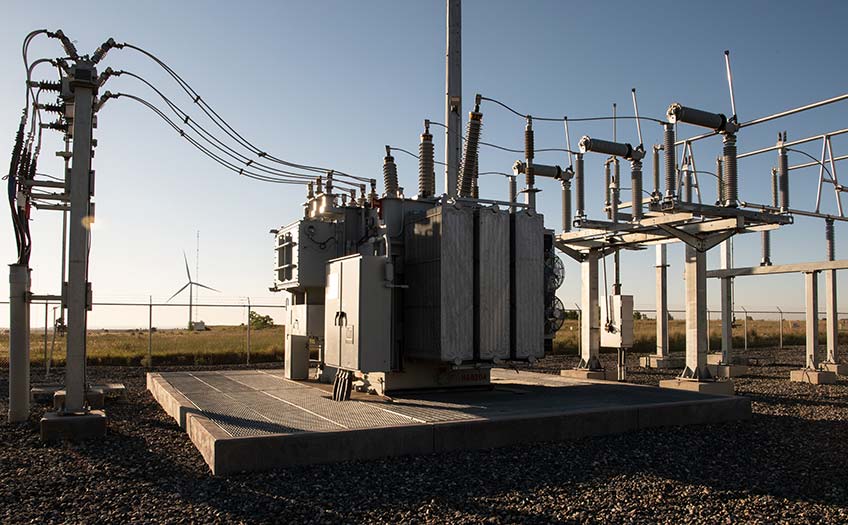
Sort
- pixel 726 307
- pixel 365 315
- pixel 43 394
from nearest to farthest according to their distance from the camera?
pixel 365 315 → pixel 43 394 → pixel 726 307

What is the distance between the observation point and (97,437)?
9.76m

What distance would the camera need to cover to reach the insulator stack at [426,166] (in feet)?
39.6

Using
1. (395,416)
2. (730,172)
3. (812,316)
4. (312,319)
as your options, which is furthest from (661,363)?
(395,416)

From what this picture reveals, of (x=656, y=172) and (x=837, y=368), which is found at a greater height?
(x=656, y=172)

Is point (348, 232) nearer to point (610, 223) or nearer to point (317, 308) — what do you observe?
point (317, 308)

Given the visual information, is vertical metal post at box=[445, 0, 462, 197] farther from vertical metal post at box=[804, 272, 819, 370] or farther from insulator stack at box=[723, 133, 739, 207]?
vertical metal post at box=[804, 272, 819, 370]

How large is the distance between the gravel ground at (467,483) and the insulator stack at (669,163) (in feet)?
17.9

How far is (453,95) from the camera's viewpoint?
13.0 metres

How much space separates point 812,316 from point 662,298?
505cm

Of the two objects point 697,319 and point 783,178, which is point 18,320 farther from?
point 783,178

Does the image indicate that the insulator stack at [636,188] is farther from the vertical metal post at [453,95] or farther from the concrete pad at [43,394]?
the concrete pad at [43,394]

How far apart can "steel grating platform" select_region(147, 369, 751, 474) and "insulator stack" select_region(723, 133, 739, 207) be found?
14.4 ft

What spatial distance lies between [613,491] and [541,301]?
14.3ft

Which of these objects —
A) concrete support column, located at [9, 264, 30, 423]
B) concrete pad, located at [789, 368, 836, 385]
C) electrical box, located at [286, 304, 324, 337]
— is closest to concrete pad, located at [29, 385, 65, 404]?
concrete support column, located at [9, 264, 30, 423]
